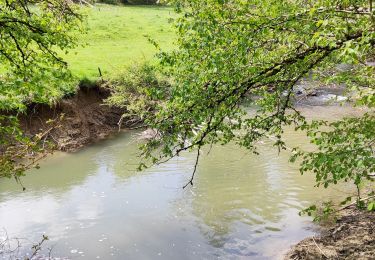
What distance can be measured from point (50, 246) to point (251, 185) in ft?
20.5

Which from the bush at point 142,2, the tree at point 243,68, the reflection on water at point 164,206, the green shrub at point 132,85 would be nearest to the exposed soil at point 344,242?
the reflection on water at point 164,206

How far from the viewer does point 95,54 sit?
25.5 m

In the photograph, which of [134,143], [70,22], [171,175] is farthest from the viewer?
[134,143]

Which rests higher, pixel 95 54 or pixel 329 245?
pixel 95 54

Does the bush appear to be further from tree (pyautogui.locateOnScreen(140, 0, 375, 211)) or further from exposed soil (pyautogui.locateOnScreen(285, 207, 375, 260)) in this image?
tree (pyautogui.locateOnScreen(140, 0, 375, 211))

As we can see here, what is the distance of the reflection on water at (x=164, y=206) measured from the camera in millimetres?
9914

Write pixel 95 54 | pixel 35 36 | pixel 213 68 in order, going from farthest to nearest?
1. pixel 95 54
2. pixel 35 36
3. pixel 213 68

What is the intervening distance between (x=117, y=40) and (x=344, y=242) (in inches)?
998

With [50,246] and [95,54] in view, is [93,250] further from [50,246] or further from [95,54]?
[95,54]

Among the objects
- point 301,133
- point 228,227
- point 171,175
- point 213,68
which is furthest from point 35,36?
point 301,133

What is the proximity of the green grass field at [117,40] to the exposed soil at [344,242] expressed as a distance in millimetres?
9888

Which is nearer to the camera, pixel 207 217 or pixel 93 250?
pixel 93 250

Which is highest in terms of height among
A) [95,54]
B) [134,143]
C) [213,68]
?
[213,68]

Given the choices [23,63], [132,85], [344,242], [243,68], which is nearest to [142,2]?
[132,85]
